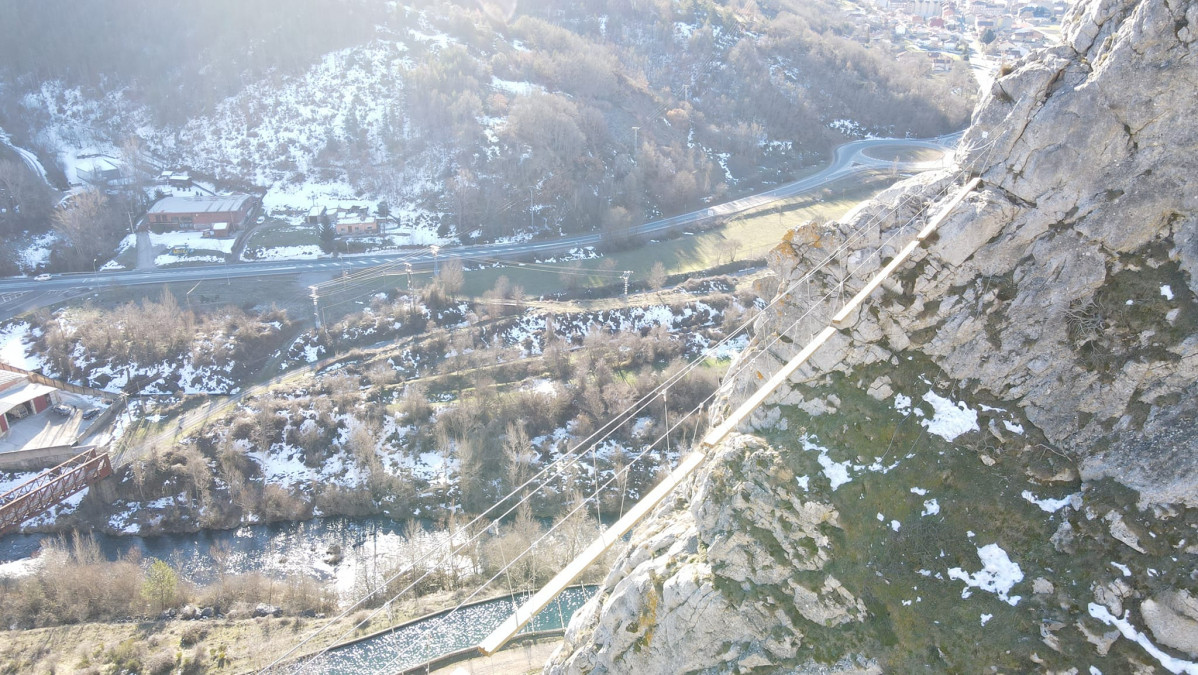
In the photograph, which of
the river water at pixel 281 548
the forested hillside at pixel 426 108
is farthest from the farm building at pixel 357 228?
the river water at pixel 281 548

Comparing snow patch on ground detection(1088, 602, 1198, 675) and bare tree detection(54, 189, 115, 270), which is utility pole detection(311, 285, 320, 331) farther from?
snow patch on ground detection(1088, 602, 1198, 675)

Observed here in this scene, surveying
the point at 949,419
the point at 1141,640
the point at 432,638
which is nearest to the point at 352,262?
the point at 432,638

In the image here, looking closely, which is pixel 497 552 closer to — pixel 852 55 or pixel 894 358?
pixel 894 358

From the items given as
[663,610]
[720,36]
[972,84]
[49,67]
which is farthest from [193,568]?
[972,84]

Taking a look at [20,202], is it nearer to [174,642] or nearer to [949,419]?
[174,642]

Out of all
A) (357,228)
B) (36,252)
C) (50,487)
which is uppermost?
(357,228)

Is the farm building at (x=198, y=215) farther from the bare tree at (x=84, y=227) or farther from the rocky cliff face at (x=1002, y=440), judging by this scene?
the rocky cliff face at (x=1002, y=440)
